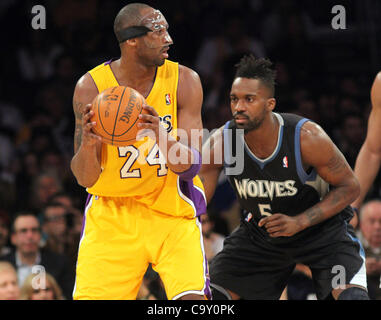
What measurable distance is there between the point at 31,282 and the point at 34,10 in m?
3.99

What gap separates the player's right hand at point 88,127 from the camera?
3.43 metres

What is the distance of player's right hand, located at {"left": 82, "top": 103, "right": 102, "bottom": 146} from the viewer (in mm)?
3426

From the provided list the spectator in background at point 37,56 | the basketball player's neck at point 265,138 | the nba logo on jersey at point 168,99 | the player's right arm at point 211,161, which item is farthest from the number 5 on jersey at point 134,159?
the spectator in background at point 37,56

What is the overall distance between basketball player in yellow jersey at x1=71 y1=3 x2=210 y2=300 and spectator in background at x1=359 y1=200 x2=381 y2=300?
1.90 m

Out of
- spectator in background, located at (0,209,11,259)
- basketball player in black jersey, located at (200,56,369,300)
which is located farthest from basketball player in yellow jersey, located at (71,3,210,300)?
spectator in background, located at (0,209,11,259)

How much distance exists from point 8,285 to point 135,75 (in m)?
2.08

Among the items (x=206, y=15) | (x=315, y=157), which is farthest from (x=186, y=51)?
(x=315, y=157)

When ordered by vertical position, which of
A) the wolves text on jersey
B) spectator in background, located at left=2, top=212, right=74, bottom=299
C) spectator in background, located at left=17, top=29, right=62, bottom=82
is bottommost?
spectator in background, located at left=2, top=212, right=74, bottom=299

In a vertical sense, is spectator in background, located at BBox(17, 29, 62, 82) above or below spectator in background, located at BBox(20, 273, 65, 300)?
above

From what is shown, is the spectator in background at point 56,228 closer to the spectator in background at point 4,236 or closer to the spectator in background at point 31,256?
the spectator in background at point 31,256

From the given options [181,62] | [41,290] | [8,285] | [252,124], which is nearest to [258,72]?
[252,124]

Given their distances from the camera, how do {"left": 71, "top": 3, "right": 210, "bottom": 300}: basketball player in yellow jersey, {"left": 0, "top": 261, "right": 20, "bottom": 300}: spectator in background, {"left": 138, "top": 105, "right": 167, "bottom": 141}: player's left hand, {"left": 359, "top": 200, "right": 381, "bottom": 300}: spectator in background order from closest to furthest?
{"left": 138, "top": 105, "right": 167, "bottom": 141}: player's left hand → {"left": 71, "top": 3, "right": 210, "bottom": 300}: basketball player in yellow jersey → {"left": 0, "top": 261, "right": 20, "bottom": 300}: spectator in background → {"left": 359, "top": 200, "right": 381, "bottom": 300}: spectator in background

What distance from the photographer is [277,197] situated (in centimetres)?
414

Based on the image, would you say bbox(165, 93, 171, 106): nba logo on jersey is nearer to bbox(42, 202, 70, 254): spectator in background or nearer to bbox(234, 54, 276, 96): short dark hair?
bbox(234, 54, 276, 96): short dark hair
